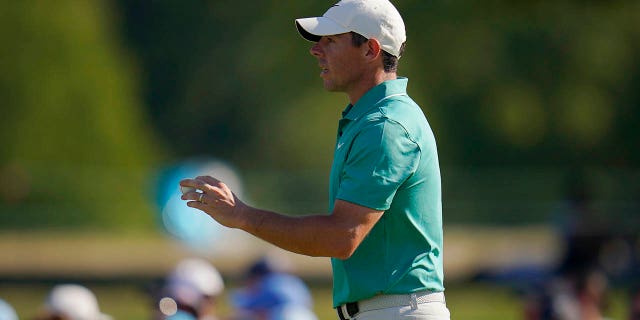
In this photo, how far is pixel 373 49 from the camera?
4.86 meters

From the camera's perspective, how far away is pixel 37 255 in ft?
85.4

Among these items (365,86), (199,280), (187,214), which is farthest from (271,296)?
(187,214)

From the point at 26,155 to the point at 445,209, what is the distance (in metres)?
Result: 10.7

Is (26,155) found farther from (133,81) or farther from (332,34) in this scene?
(332,34)

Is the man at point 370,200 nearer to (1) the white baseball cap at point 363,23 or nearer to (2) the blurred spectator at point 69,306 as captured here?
(1) the white baseball cap at point 363,23

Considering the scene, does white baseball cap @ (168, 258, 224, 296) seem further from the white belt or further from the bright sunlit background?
the bright sunlit background

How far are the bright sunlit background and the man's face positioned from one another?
13213 millimetres

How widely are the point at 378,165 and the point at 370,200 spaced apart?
119mm

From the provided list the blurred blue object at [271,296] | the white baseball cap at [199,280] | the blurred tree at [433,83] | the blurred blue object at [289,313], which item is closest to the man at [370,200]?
the white baseball cap at [199,280]

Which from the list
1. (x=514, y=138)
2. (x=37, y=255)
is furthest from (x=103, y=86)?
(x=514, y=138)

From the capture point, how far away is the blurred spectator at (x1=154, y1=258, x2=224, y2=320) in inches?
285

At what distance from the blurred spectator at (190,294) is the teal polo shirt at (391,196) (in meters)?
2.50

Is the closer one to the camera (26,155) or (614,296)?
(614,296)

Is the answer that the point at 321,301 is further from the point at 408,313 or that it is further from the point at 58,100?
the point at 408,313
